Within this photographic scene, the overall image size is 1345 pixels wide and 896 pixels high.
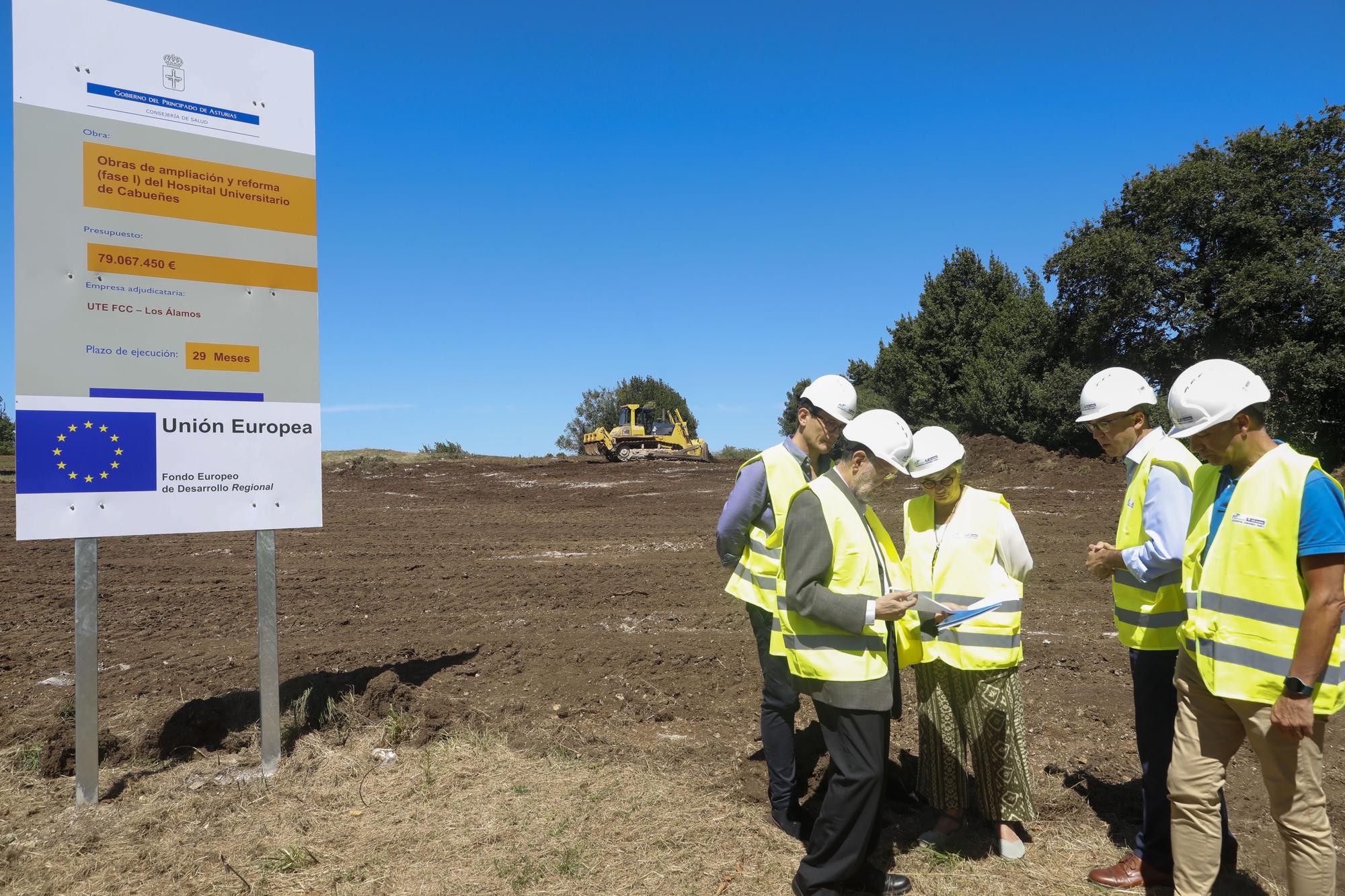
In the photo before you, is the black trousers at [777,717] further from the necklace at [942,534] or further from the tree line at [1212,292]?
the tree line at [1212,292]

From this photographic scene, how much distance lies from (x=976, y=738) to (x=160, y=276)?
14.8 feet

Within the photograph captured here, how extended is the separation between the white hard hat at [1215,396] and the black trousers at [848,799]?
1.45 meters

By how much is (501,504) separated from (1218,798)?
60.8ft

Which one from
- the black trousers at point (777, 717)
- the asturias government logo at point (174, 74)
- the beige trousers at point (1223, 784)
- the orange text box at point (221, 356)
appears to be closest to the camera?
the beige trousers at point (1223, 784)

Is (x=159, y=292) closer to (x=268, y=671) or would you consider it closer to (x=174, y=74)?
(x=174, y=74)

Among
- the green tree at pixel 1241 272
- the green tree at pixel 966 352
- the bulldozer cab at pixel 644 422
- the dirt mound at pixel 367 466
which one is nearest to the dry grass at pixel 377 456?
the dirt mound at pixel 367 466

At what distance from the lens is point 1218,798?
2953 millimetres

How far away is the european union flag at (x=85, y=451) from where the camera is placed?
3.96m

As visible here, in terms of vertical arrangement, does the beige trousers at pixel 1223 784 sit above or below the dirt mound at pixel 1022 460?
below

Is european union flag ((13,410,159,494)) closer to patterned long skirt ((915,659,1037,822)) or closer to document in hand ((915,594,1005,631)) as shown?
document in hand ((915,594,1005,631))

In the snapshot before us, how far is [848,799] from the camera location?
9.87 ft

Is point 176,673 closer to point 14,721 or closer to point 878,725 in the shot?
point 14,721

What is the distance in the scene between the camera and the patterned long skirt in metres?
3.51

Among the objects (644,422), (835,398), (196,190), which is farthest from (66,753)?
(644,422)
